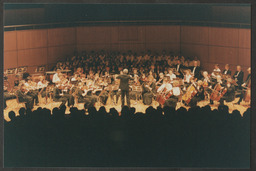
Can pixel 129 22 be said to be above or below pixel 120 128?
above

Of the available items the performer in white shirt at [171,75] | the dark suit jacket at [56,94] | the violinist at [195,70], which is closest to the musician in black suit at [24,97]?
the dark suit jacket at [56,94]

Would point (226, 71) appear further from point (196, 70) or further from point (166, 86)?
point (166, 86)

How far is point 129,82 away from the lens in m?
10.9

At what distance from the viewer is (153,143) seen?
10.7m

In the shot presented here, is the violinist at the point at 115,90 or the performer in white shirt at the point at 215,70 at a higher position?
the performer in white shirt at the point at 215,70

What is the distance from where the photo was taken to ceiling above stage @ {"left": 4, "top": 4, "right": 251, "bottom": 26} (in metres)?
10.6

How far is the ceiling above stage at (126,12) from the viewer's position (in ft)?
34.8

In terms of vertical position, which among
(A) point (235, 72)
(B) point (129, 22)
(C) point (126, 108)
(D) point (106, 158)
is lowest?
(D) point (106, 158)

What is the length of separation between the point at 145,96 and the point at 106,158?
1.49 meters

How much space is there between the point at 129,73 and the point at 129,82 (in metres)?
0.19

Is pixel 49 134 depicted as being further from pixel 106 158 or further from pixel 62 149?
pixel 106 158

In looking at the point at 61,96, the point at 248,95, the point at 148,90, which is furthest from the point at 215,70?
the point at 61,96

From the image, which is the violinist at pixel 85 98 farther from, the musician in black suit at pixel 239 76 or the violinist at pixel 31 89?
the musician in black suit at pixel 239 76

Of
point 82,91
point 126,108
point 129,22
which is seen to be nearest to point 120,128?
point 126,108
